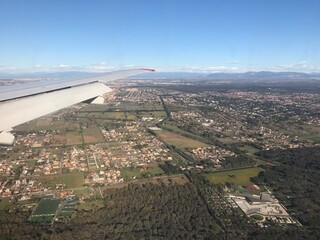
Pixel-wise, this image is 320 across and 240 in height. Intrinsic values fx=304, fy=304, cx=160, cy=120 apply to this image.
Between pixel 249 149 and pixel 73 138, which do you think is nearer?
pixel 249 149

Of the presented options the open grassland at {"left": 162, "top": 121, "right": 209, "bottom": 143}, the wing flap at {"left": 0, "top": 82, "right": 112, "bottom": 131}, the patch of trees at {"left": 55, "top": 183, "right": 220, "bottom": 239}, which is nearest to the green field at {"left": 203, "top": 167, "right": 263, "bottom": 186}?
the patch of trees at {"left": 55, "top": 183, "right": 220, "bottom": 239}

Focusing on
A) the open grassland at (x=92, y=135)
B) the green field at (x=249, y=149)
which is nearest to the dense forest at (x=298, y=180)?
the green field at (x=249, y=149)

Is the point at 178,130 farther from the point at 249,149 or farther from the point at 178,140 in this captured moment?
the point at 249,149

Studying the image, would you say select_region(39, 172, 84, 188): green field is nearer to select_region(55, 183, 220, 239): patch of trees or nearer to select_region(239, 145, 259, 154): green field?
select_region(55, 183, 220, 239): patch of trees

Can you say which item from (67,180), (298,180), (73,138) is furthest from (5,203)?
(298,180)

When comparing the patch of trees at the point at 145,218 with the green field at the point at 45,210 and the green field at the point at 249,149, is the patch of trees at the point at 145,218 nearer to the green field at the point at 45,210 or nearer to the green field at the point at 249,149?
the green field at the point at 45,210

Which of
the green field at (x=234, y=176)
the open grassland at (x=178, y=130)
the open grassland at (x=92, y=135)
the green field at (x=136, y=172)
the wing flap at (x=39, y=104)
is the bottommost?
the open grassland at (x=178, y=130)
